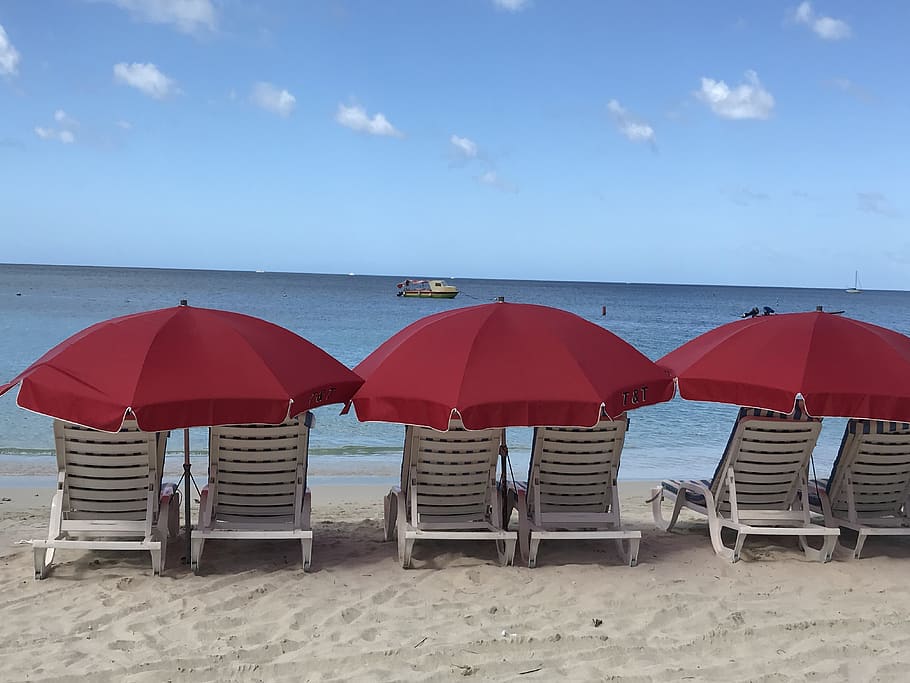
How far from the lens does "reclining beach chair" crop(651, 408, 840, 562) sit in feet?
18.4

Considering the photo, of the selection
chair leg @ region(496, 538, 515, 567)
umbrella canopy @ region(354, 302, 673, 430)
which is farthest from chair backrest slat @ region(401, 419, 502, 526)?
umbrella canopy @ region(354, 302, 673, 430)

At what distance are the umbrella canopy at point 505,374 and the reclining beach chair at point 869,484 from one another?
4.92ft

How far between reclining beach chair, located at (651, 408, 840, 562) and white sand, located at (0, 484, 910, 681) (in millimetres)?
224

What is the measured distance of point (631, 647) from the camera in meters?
4.20

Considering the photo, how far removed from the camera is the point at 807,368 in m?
5.21

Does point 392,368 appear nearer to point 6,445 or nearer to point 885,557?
point 885,557

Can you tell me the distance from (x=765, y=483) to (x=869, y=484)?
0.81 m

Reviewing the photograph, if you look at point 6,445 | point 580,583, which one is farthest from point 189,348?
point 6,445

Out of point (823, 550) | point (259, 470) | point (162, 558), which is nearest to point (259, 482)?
point (259, 470)

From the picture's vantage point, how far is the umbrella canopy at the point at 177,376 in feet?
14.4

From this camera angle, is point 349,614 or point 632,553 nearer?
point 349,614

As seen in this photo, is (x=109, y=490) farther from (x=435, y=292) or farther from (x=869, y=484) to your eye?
(x=435, y=292)

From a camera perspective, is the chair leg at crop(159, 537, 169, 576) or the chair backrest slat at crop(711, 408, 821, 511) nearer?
the chair leg at crop(159, 537, 169, 576)

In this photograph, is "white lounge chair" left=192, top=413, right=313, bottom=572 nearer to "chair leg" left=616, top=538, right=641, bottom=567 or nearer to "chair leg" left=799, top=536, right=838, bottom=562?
"chair leg" left=616, top=538, right=641, bottom=567
